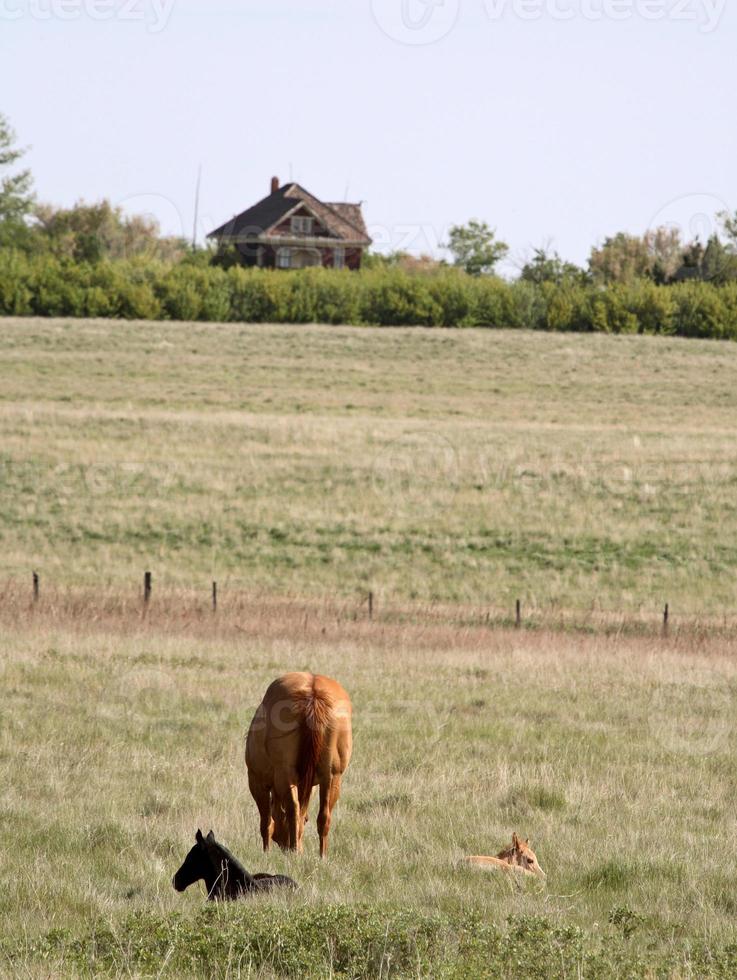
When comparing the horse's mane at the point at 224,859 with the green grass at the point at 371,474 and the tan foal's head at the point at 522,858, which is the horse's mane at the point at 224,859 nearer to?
the tan foal's head at the point at 522,858

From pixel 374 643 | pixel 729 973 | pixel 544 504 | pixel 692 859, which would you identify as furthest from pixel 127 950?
pixel 544 504

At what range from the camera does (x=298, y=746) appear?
27.2 ft

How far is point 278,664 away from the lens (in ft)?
56.4

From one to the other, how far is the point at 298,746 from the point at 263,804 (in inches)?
23.9

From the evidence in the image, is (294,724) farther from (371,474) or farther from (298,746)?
(371,474)

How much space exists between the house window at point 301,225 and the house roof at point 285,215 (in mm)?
814

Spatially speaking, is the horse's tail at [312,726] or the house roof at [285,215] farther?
the house roof at [285,215]

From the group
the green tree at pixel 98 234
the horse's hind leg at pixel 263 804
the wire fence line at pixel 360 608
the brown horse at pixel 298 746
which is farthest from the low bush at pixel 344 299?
the brown horse at pixel 298 746

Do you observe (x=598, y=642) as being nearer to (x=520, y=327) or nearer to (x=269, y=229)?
(x=520, y=327)

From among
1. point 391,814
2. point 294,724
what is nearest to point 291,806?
point 294,724

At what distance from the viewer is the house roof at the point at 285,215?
104812 millimetres

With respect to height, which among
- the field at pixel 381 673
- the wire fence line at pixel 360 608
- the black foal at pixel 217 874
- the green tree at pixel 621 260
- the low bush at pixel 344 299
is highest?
the green tree at pixel 621 260

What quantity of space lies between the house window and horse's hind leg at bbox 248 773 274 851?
99064mm

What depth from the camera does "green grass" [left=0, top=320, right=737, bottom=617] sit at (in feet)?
97.0
